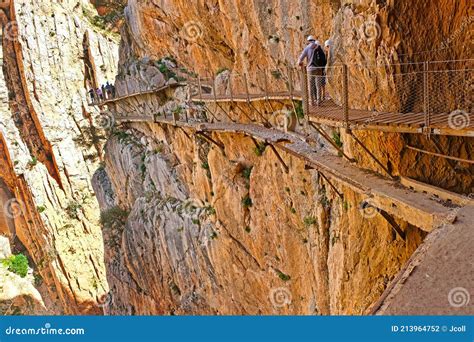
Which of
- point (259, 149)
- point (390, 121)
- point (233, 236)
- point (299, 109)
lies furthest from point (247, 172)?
point (390, 121)

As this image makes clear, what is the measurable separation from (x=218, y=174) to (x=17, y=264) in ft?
99.6

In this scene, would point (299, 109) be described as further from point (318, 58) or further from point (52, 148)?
point (52, 148)

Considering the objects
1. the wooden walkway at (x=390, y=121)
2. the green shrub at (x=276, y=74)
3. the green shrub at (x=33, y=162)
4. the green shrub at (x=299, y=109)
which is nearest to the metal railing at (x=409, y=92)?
the wooden walkway at (x=390, y=121)

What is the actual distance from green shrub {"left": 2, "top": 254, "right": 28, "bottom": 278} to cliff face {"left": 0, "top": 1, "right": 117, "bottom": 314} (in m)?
1.62

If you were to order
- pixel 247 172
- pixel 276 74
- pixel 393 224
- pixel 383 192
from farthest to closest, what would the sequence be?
pixel 247 172, pixel 276 74, pixel 393 224, pixel 383 192

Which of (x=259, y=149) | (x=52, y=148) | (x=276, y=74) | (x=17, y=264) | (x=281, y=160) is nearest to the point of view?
(x=281, y=160)

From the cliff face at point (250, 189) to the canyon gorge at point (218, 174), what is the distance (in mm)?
48

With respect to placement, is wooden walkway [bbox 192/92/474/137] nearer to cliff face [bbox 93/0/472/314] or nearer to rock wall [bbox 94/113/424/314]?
cliff face [bbox 93/0/472/314]

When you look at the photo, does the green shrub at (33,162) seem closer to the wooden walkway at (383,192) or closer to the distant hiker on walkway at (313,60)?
the wooden walkway at (383,192)

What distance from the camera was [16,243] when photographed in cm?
4081

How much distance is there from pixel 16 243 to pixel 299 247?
38.6 meters

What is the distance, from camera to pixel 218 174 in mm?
15617

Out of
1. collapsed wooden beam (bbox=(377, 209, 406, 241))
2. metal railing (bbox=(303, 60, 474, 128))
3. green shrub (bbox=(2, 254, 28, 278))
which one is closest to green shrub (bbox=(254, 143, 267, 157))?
metal railing (bbox=(303, 60, 474, 128))

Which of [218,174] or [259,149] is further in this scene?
[218,174]
